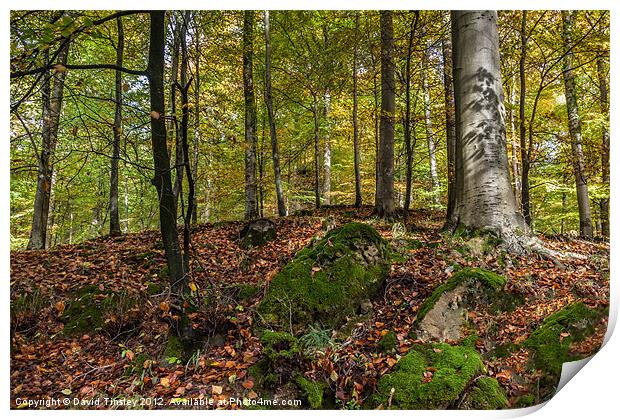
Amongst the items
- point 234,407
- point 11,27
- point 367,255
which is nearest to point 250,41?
point 11,27

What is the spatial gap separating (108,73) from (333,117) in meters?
6.73

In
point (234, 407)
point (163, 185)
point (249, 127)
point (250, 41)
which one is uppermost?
point (250, 41)

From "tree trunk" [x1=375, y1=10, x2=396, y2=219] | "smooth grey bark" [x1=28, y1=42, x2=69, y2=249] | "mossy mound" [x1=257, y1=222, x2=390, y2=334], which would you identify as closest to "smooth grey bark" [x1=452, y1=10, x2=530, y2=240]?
"mossy mound" [x1=257, y1=222, x2=390, y2=334]

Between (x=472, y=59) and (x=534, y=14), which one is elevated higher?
(x=534, y=14)

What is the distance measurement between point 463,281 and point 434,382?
1.01 metres

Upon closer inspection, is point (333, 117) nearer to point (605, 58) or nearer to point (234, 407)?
point (605, 58)

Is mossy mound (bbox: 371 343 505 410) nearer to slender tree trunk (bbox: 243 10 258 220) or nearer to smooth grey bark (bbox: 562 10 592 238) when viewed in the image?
smooth grey bark (bbox: 562 10 592 238)

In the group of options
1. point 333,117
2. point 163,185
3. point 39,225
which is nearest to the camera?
point 163,185

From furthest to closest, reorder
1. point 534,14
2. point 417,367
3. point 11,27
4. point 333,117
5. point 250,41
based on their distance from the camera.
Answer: point 333,117, point 250,41, point 534,14, point 11,27, point 417,367

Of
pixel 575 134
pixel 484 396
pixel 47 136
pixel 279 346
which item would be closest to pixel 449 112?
pixel 575 134

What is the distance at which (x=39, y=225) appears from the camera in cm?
378

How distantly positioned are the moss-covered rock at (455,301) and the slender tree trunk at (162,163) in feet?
7.33

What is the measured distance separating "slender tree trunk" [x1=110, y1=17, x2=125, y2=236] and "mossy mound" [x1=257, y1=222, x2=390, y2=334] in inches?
88.7

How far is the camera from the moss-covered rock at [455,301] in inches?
106
